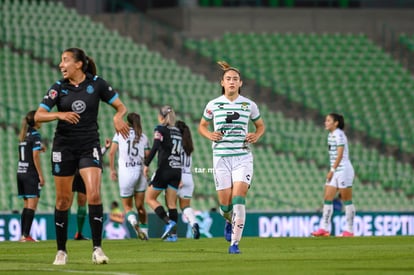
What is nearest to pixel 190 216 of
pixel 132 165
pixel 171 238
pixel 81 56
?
pixel 171 238

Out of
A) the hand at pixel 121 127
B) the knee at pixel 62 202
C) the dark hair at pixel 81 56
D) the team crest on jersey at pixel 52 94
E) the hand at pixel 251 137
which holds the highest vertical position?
the dark hair at pixel 81 56

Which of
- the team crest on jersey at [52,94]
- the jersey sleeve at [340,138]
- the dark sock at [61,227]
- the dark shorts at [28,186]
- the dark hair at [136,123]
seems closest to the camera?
the team crest on jersey at [52,94]

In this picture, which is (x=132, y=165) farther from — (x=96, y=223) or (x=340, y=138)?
(x=96, y=223)

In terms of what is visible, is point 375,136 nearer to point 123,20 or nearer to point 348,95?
point 348,95

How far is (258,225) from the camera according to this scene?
27.3 metres

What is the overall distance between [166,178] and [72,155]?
701cm

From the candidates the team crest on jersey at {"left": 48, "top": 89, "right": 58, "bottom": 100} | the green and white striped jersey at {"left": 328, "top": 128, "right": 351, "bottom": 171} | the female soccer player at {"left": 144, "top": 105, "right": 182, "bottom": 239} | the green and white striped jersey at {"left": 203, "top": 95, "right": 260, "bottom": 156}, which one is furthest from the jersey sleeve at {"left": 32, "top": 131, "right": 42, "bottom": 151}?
the team crest on jersey at {"left": 48, "top": 89, "right": 58, "bottom": 100}

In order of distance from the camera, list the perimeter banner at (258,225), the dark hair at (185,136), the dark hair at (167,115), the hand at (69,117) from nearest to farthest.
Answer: the hand at (69,117) < the dark hair at (167,115) < the dark hair at (185,136) < the perimeter banner at (258,225)

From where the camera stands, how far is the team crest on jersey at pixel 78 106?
13891mm

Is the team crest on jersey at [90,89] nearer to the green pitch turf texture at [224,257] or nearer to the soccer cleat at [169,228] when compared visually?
the green pitch turf texture at [224,257]

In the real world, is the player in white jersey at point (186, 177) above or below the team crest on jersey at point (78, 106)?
below

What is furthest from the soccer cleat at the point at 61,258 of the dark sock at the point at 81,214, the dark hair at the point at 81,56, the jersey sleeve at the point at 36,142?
the jersey sleeve at the point at 36,142

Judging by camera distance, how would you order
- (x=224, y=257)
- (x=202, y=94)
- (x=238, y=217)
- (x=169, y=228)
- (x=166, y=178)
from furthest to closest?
(x=202, y=94)
(x=166, y=178)
(x=169, y=228)
(x=238, y=217)
(x=224, y=257)

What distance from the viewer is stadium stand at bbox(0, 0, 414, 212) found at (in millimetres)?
31359
